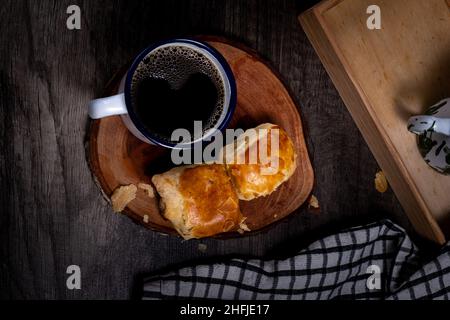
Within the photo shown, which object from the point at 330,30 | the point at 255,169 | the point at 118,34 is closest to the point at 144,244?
the point at 255,169

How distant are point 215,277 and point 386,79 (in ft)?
1.88

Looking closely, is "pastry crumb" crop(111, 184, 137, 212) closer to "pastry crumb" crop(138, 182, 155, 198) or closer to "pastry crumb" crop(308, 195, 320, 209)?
"pastry crumb" crop(138, 182, 155, 198)

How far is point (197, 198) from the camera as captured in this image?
1.00 metres

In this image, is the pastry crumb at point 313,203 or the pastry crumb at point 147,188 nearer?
the pastry crumb at point 147,188

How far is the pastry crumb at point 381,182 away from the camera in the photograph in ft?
4.03

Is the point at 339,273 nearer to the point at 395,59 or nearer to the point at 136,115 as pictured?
the point at 395,59

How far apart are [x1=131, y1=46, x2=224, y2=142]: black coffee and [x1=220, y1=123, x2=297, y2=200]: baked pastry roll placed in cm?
9

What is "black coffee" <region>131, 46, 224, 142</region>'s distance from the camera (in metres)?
0.95

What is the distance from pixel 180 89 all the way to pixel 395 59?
477 mm

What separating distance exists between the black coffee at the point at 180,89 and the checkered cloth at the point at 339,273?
0.37m

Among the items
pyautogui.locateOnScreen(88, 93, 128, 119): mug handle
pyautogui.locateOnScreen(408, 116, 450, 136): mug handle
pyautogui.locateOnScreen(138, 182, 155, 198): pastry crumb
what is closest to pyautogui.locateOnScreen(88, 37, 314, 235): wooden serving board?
pyautogui.locateOnScreen(138, 182, 155, 198): pastry crumb

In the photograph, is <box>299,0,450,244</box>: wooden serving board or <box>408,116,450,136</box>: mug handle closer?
<box>408,116,450,136</box>: mug handle

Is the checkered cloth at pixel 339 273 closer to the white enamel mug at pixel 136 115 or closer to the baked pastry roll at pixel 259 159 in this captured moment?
the baked pastry roll at pixel 259 159

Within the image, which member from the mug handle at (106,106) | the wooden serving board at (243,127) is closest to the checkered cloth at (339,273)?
the wooden serving board at (243,127)
